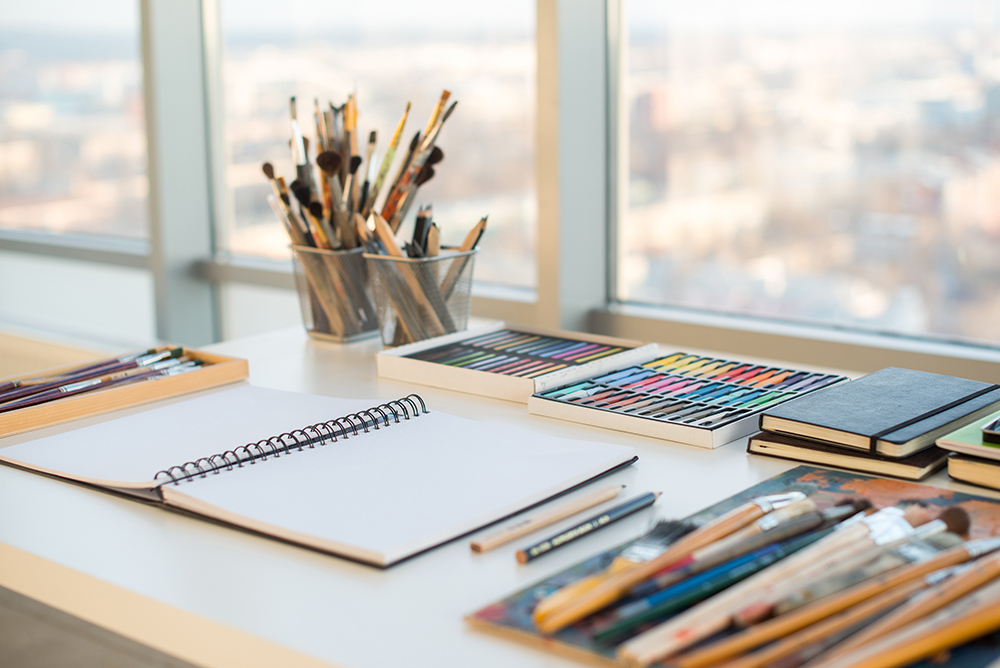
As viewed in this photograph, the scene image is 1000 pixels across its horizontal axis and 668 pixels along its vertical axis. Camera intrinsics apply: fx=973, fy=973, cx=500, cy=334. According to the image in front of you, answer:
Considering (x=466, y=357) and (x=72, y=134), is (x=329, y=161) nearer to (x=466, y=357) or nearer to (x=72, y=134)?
(x=466, y=357)

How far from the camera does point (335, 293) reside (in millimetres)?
1381

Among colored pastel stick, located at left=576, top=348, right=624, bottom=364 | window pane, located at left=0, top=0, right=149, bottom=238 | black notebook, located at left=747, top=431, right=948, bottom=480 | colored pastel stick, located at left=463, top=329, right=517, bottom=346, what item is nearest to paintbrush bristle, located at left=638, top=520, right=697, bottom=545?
black notebook, located at left=747, top=431, right=948, bottom=480

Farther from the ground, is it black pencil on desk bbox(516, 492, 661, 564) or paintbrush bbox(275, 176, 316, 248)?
paintbrush bbox(275, 176, 316, 248)

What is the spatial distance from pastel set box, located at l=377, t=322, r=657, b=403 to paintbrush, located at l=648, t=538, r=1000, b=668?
53cm

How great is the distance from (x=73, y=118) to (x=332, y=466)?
8.32 feet

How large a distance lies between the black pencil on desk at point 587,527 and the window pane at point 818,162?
1018 mm

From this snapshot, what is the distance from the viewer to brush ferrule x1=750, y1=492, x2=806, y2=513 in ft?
2.27

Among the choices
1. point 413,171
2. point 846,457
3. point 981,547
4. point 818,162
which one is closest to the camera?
point 981,547

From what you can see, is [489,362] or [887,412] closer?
[887,412]

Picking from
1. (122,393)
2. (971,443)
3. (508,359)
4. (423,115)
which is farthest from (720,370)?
(423,115)

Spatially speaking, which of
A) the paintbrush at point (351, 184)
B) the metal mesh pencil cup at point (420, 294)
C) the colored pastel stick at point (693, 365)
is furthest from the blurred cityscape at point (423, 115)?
the colored pastel stick at point (693, 365)

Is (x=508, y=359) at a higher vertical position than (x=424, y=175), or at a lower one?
lower

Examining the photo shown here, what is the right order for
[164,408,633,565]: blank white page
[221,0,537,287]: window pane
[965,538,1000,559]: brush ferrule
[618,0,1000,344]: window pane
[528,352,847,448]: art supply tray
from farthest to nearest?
[221,0,537,287]: window pane → [618,0,1000,344]: window pane → [528,352,847,448]: art supply tray → [164,408,633,565]: blank white page → [965,538,1000,559]: brush ferrule

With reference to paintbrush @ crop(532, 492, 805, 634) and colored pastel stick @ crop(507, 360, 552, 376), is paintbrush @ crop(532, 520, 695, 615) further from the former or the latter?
colored pastel stick @ crop(507, 360, 552, 376)
